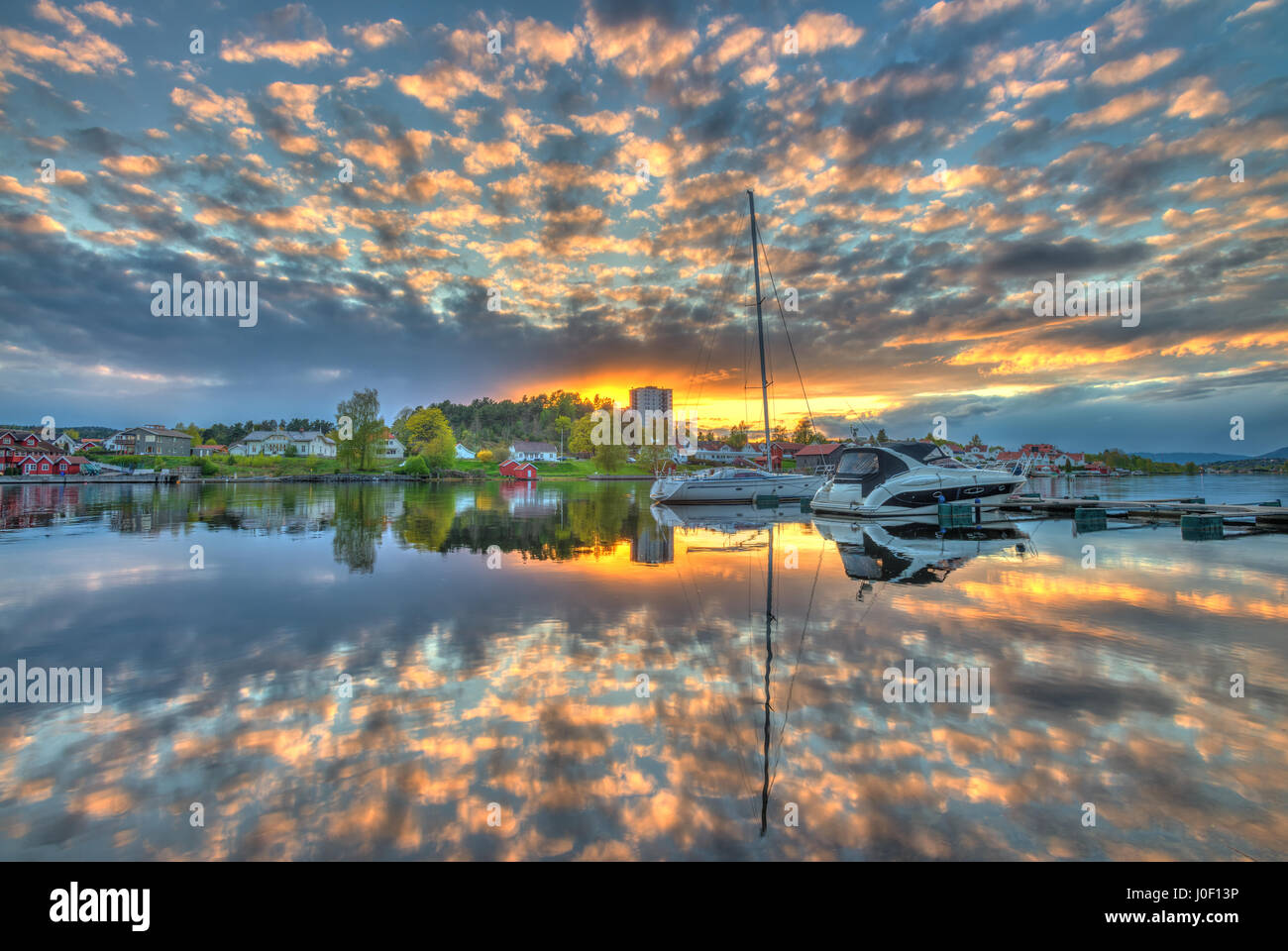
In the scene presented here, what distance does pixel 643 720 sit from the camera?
15.5 feet

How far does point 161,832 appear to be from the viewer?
3236 mm

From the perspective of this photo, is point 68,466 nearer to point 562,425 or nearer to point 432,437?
point 432,437

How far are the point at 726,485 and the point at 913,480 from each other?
12052 mm

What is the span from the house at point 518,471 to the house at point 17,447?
65.0 m

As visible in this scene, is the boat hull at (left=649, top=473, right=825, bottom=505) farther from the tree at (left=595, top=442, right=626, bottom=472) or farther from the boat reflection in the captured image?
the tree at (left=595, top=442, right=626, bottom=472)

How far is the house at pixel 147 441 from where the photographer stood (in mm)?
102938

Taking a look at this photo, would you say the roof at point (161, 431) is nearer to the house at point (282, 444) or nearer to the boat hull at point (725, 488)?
the house at point (282, 444)

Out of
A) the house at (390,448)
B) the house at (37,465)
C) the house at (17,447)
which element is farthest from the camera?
the house at (390,448)

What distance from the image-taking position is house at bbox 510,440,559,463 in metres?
119

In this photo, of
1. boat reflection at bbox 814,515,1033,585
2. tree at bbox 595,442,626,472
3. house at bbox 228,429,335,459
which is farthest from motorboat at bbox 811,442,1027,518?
house at bbox 228,429,335,459

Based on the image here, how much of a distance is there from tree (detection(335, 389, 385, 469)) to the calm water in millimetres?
82440

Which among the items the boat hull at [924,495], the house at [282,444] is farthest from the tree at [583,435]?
the boat hull at [924,495]
